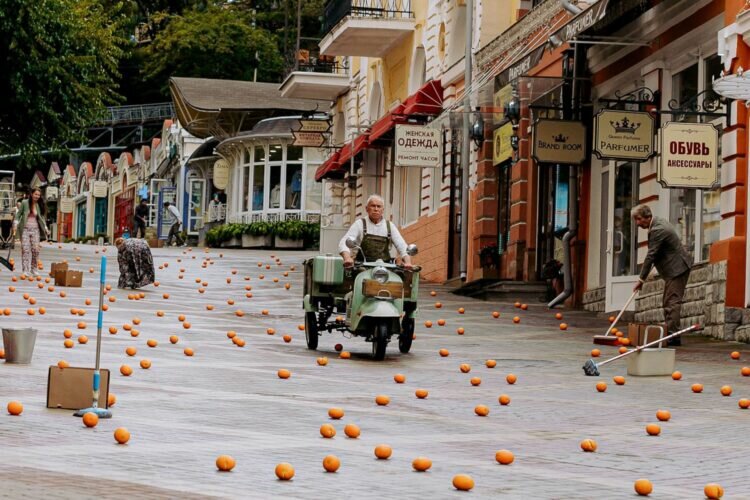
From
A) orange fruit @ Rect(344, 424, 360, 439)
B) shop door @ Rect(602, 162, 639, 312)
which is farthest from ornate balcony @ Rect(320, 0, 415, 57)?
→ orange fruit @ Rect(344, 424, 360, 439)

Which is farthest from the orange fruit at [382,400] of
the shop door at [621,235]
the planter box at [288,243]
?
the planter box at [288,243]

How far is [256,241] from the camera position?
56000mm

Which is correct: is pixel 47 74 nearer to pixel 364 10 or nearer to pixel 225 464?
pixel 364 10

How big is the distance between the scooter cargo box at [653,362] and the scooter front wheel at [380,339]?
2458 mm

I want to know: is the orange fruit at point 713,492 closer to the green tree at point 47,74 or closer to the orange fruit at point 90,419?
the orange fruit at point 90,419

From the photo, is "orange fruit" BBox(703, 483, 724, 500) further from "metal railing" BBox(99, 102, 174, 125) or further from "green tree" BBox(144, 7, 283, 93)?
"metal railing" BBox(99, 102, 174, 125)

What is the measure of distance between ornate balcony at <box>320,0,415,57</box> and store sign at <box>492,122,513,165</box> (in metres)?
7.76

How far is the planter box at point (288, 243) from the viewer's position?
179 ft

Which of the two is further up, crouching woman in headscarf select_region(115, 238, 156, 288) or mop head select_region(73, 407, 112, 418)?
crouching woman in headscarf select_region(115, 238, 156, 288)

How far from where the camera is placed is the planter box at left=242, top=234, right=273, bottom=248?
2185 inches

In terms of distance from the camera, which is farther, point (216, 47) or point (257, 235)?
point (216, 47)

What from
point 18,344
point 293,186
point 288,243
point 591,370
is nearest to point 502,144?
point 591,370

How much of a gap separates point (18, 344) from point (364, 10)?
2521cm

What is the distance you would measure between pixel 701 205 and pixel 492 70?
9.26 m
